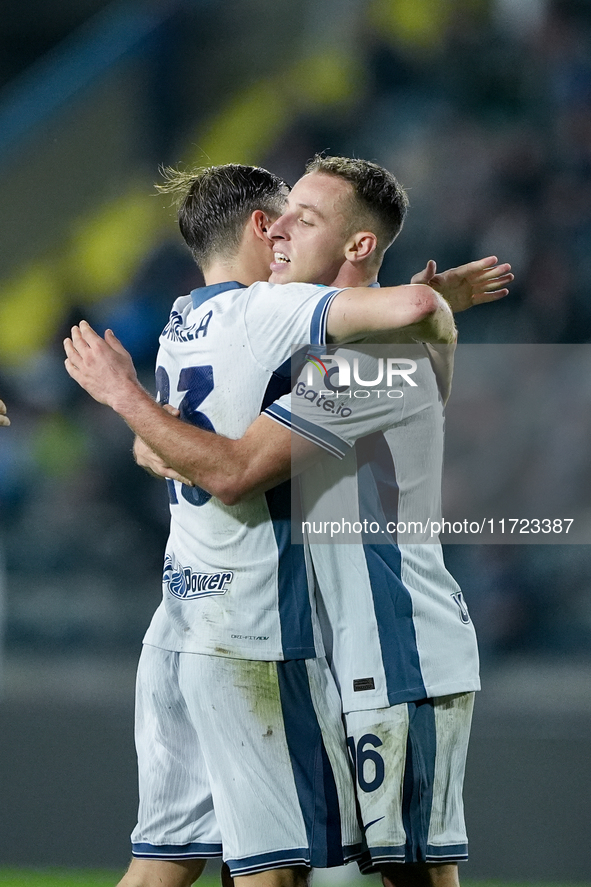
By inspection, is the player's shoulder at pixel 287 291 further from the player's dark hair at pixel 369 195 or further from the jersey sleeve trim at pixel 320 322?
the player's dark hair at pixel 369 195

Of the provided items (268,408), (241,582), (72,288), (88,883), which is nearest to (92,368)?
(268,408)

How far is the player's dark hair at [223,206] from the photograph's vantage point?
1.83 metres

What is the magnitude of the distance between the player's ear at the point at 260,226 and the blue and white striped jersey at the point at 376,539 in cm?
36

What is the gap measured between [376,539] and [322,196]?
2.07 ft

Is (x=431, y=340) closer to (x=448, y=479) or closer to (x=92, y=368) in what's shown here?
(x=92, y=368)

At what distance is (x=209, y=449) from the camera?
1.58 metres

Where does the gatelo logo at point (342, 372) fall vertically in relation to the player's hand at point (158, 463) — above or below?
above

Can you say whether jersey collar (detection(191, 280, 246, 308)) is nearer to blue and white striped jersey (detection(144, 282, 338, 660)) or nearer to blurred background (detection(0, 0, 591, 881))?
blue and white striped jersey (detection(144, 282, 338, 660))

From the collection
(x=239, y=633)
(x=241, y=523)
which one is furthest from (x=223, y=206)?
(x=239, y=633)

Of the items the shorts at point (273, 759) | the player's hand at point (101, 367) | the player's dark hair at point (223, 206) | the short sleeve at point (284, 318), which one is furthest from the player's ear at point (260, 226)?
the shorts at point (273, 759)

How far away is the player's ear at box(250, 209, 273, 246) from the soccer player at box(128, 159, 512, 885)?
366 millimetres

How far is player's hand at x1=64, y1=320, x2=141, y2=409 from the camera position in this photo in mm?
1694

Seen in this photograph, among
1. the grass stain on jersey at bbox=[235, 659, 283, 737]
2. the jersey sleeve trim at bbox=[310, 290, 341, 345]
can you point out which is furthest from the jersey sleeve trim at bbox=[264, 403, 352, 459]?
the grass stain on jersey at bbox=[235, 659, 283, 737]

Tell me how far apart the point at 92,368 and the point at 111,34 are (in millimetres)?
4240
